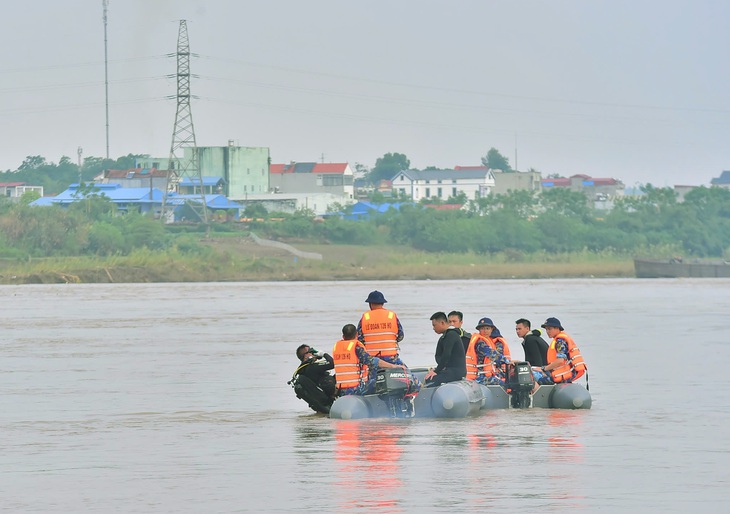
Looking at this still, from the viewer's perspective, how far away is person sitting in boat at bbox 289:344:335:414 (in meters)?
27.5

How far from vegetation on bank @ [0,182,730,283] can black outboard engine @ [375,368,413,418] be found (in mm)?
95543

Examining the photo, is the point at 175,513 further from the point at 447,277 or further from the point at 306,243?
the point at 306,243

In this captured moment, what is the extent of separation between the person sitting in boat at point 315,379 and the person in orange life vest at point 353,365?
31.5 inches

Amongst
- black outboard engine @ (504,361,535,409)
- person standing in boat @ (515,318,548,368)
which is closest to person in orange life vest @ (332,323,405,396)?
black outboard engine @ (504,361,535,409)

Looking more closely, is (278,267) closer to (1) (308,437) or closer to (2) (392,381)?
(2) (392,381)

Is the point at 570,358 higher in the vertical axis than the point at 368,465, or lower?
higher

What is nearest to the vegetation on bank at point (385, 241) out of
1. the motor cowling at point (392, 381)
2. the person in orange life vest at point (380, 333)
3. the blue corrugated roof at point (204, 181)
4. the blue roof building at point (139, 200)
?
the blue roof building at point (139, 200)

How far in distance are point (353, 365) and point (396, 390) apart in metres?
0.91

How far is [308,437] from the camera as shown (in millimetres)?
25031

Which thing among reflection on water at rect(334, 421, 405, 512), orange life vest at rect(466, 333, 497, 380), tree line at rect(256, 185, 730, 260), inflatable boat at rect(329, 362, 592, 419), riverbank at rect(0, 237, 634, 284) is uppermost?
tree line at rect(256, 185, 730, 260)

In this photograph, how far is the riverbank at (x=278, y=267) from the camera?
403 feet

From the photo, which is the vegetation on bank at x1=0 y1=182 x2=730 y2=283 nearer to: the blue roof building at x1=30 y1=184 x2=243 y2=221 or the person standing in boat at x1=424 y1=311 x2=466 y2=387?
the blue roof building at x1=30 y1=184 x2=243 y2=221

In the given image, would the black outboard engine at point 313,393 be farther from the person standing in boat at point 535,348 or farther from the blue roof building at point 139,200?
the blue roof building at point 139,200

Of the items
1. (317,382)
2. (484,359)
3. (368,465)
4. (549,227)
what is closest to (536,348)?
(484,359)
